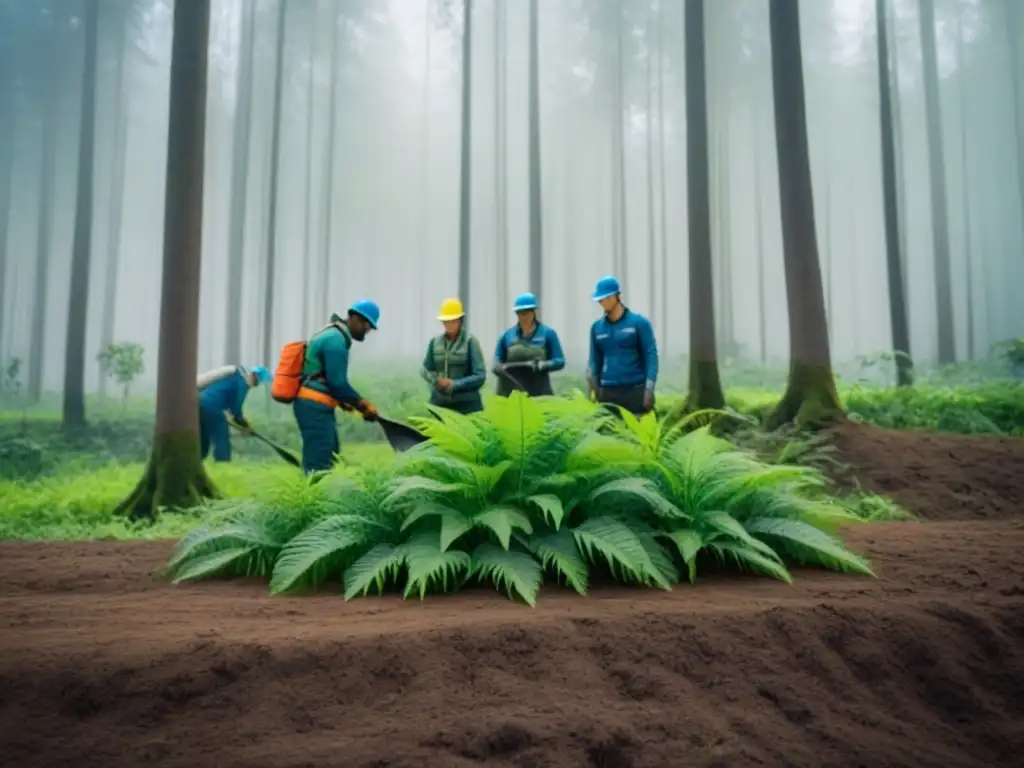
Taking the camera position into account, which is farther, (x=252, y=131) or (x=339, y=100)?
(x=339, y=100)

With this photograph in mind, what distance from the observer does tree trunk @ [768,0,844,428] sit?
9.08 metres

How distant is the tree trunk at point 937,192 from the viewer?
17500 mm

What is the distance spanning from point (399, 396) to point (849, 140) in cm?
2859

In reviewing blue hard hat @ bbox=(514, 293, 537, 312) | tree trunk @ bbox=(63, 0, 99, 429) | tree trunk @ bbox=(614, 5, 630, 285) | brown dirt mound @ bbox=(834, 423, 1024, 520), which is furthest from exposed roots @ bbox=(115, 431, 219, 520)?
tree trunk @ bbox=(614, 5, 630, 285)

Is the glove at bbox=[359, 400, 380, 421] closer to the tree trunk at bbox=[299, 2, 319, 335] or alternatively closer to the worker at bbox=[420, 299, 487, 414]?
the worker at bbox=[420, 299, 487, 414]

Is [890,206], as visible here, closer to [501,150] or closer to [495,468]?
[501,150]

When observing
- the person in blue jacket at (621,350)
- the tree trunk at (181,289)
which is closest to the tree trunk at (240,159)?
the tree trunk at (181,289)

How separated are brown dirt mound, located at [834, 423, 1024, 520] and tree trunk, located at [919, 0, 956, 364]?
10.2 metres

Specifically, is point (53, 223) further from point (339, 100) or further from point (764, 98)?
point (764, 98)

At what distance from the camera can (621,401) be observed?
657cm

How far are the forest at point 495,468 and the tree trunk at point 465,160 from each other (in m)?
0.11

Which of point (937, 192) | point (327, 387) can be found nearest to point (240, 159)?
point (327, 387)

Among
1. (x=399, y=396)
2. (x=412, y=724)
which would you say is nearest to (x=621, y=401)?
(x=412, y=724)

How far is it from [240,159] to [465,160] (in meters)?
8.67
